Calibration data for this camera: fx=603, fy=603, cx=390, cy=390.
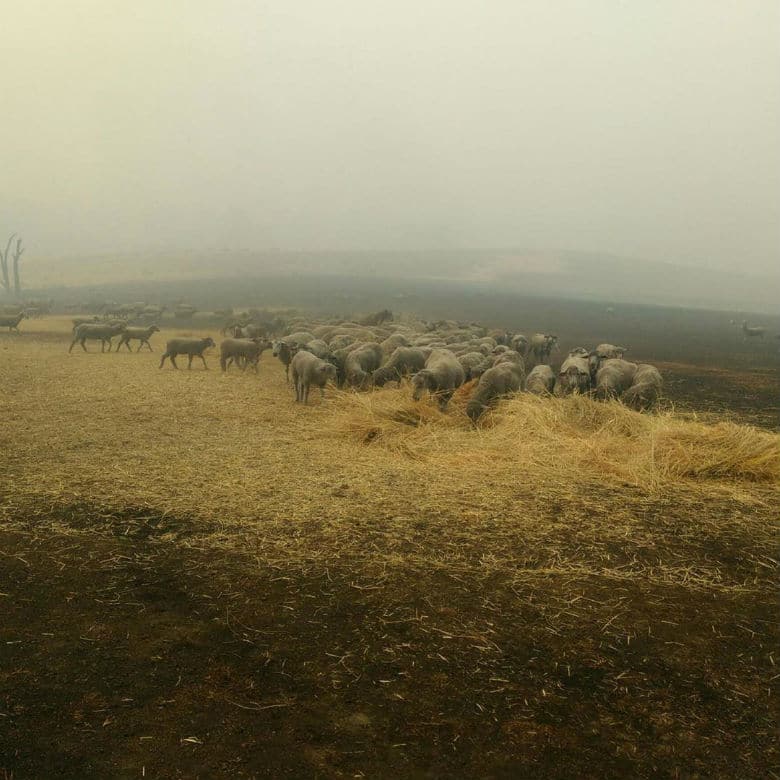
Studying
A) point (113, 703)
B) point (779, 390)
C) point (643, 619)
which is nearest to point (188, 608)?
point (113, 703)

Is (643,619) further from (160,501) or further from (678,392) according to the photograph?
(678,392)

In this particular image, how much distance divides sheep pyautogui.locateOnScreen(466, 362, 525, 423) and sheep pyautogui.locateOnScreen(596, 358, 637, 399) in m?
2.44

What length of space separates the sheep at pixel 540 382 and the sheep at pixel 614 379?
1.16m

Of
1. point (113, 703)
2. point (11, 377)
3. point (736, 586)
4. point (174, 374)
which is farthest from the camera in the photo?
point (174, 374)

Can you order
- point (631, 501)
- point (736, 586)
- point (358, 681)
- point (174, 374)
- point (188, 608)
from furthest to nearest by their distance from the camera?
1. point (174, 374)
2. point (631, 501)
3. point (736, 586)
4. point (188, 608)
5. point (358, 681)

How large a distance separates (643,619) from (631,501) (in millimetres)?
3014

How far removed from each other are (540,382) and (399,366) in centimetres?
368

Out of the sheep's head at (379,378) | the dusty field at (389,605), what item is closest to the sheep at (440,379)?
the sheep's head at (379,378)

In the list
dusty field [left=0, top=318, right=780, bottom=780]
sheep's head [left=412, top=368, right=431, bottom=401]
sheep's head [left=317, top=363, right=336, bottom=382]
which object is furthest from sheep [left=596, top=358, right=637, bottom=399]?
sheep's head [left=317, top=363, right=336, bottom=382]

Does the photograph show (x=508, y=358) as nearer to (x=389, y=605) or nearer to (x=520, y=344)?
(x=520, y=344)

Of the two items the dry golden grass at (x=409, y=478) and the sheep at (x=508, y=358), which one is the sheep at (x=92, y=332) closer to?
the dry golden grass at (x=409, y=478)

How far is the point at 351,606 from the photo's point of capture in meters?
4.86

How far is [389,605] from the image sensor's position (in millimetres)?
4898

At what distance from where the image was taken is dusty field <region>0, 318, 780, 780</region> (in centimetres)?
340
